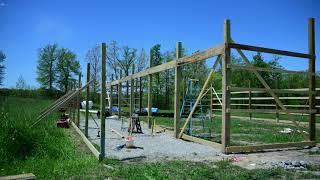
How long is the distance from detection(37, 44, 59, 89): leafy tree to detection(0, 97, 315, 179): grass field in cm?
4784

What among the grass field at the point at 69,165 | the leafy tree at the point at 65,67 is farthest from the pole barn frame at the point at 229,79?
the leafy tree at the point at 65,67

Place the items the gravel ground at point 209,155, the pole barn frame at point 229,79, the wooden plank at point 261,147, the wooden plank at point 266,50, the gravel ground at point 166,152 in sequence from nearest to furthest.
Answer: the gravel ground at point 209,155, the gravel ground at point 166,152, the wooden plank at point 261,147, the pole barn frame at point 229,79, the wooden plank at point 266,50

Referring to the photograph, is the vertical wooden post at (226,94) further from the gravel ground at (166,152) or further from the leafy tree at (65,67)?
the leafy tree at (65,67)

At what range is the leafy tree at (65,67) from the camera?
2104 inches

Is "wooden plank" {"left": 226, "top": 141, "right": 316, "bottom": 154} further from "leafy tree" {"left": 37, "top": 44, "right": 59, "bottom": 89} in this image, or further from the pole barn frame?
"leafy tree" {"left": 37, "top": 44, "right": 59, "bottom": 89}

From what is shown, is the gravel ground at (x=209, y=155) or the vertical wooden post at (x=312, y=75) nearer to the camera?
the gravel ground at (x=209, y=155)

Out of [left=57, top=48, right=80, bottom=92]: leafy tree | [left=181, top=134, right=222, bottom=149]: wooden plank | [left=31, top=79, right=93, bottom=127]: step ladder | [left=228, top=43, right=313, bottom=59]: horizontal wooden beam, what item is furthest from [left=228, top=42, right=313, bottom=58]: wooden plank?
[left=57, top=48, right=80, bottom=92]: leafy tree

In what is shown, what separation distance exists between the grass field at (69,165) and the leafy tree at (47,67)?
47.8 meters

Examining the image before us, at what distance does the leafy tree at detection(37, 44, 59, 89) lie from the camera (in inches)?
2069

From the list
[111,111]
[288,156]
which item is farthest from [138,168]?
[111,111]

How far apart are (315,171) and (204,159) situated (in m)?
2.15

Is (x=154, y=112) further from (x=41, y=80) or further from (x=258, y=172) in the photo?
(x=41, y=80)

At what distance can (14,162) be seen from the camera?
5.81 m

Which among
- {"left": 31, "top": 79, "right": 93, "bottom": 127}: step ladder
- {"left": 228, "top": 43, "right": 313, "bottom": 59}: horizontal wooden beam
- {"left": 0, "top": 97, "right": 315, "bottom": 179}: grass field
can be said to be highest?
{"left": 228, "top": 43, "right": 313, "bottom": 59}: horizontal wooden beam
